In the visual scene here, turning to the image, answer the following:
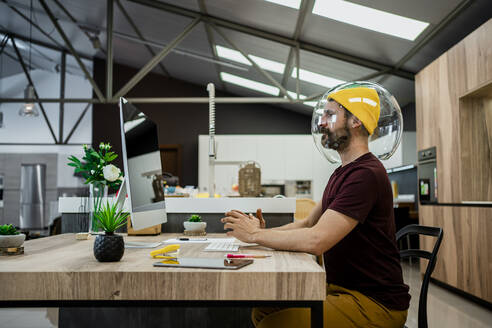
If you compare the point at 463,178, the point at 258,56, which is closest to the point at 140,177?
the point at 463,178

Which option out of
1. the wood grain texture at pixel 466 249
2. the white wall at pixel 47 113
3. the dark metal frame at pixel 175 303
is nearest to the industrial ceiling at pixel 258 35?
the white wall at pixel 47 113

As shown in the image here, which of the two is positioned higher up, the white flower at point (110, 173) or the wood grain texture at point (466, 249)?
the white flower at point (110, 173)

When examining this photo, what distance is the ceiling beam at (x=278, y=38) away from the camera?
5504mm

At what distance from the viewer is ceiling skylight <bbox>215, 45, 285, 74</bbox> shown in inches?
262

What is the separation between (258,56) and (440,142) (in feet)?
11.2

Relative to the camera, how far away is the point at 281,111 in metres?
9.05

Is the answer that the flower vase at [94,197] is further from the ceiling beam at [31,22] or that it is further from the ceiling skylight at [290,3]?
the ceiling beam at [31,22]

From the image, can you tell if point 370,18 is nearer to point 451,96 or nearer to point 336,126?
point 451,96

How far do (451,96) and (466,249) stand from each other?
1416 millimetres

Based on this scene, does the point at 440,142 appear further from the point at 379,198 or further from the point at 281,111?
the point at 281,111

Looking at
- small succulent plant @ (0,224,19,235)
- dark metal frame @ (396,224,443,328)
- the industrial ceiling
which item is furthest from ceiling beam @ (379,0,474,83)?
small succulent plant @ (0,224,19,235)

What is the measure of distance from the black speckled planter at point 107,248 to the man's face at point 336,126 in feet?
2.57

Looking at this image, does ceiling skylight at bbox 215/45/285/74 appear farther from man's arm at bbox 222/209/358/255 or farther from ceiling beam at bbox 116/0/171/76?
man's arm at bbox 222/209/358/255

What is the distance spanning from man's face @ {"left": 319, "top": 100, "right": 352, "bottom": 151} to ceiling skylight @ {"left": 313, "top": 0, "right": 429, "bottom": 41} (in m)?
3.17
